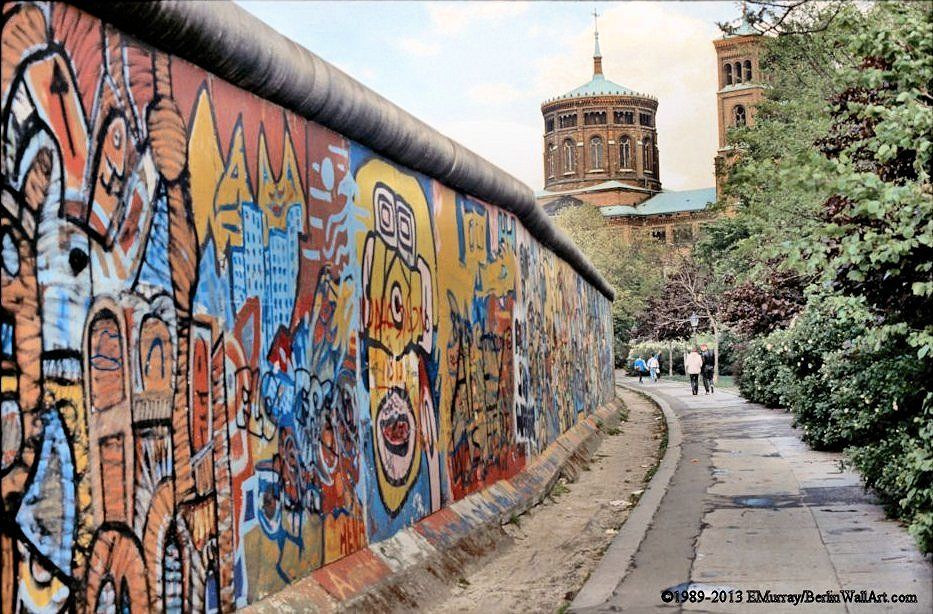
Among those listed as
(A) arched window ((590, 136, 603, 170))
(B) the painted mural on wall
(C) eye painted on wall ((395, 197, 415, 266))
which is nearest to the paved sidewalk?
(B) the painted mural on wall

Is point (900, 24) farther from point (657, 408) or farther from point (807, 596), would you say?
point (657, 408)

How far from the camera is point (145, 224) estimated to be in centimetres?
521

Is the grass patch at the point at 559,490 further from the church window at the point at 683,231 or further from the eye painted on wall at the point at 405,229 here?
the church window at the point at 683,231

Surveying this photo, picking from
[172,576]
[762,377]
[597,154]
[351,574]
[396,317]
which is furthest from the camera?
[597,154]

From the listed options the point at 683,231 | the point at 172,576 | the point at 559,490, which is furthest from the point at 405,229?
the point at 683,231

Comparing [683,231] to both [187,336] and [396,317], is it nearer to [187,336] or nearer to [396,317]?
[396,317]

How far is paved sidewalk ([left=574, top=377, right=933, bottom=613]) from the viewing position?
23.4 ft

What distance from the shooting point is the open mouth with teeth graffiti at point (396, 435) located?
27.2ft

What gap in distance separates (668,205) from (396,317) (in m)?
142

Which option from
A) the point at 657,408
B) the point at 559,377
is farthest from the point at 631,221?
the point at 559,377

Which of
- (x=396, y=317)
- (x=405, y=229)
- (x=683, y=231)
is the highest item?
(x=683, y=231)

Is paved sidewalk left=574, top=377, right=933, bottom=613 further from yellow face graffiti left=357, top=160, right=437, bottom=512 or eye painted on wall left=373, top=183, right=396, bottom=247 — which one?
eye painted on wall left=373, top=183, right=396, bottom=247

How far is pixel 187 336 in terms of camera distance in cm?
552

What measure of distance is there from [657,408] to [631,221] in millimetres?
112762
